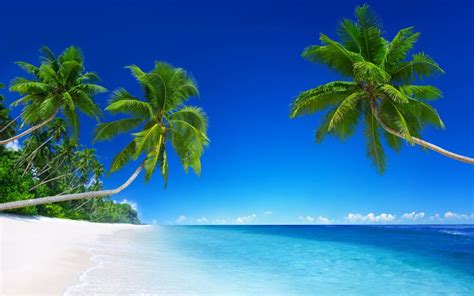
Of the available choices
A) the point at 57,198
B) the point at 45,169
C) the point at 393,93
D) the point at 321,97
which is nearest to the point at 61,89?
the point at 57,198

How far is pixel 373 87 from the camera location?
9.26 metres

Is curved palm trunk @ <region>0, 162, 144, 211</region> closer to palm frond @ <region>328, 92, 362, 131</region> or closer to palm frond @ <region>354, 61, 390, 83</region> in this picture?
palm frond @ <region>328, 92, 362, 131</region>

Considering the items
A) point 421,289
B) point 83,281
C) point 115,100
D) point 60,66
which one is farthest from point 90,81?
point 421,289

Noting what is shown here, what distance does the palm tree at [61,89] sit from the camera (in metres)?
13.6

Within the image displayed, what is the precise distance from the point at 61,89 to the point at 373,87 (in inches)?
487

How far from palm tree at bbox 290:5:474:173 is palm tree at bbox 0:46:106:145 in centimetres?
909

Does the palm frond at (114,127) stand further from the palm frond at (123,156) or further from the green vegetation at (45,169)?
the green vegetation at (45,169)

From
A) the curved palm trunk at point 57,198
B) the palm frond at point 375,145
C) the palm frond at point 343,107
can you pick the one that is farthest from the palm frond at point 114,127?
the palm frond at point 375,145

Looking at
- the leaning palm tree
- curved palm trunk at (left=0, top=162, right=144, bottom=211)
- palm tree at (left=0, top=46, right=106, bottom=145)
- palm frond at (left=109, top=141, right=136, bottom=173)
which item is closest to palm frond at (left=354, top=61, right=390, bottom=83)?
the leaning palm tree

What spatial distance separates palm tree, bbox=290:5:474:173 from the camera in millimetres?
9219

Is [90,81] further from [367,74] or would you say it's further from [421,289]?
[421,289]

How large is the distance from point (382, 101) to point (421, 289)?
553 centimetres

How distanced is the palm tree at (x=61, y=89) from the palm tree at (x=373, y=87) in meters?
9.09

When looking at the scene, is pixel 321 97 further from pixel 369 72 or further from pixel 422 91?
pixel 422 91
